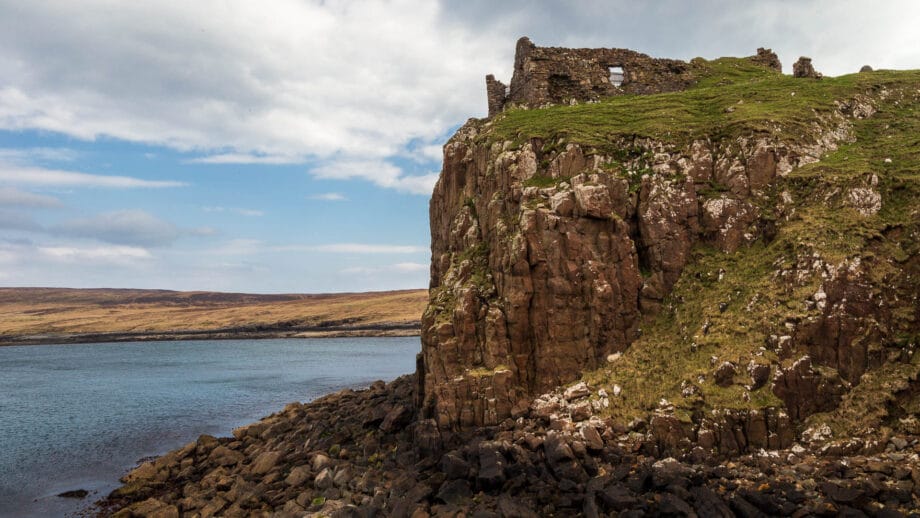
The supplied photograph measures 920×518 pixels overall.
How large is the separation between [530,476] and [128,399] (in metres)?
52.3

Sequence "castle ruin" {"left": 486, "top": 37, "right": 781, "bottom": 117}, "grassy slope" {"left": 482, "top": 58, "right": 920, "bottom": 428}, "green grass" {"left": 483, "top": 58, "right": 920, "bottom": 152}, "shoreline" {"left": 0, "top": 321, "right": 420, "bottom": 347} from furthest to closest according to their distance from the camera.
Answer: "shoreline" {"left": 0, "top": 321, "right": 420, "bottom": 347} → "castle ruin" {"left": 486, "top": 37, "right": 781, "bottom": 117} → "green grass" {"left": 483, "top": 58, "right": 920, "bottom": 152} → "grassy slope" {"left": 482, "top": 58, "right": 920, "bottom": 428}

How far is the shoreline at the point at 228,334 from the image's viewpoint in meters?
143

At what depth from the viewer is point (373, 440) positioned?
27516 millimetres

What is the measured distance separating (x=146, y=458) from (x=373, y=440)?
1817 centimetres

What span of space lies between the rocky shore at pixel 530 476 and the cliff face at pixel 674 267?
1526mm

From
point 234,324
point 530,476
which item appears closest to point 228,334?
point 234,324

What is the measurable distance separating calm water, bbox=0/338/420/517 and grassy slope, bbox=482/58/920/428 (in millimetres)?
29276

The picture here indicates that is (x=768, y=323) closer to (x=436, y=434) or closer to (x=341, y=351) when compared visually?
(x=436, y=434)

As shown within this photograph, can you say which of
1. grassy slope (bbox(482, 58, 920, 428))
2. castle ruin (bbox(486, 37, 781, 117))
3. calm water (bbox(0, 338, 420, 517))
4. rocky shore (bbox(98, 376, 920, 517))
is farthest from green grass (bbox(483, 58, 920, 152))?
calm water (bbox(0, 338, 420, 517))

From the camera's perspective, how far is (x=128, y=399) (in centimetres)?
5734

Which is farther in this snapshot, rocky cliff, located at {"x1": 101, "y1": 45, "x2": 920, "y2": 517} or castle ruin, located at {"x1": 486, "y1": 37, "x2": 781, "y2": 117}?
castle ruin, located at {"x1": 486, "y1": 37, "x2": 781, "y2": 117}

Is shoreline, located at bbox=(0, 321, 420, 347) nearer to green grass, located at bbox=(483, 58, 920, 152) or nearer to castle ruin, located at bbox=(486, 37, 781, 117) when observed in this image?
castle ruin, located at bbox=(486, 37, 781, 117)

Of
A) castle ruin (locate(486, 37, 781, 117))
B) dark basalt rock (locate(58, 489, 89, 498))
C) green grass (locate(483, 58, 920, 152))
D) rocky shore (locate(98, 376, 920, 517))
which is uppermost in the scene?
castle ruin (locate(486, 37, 781, 117))

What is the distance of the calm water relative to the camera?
33531mm
